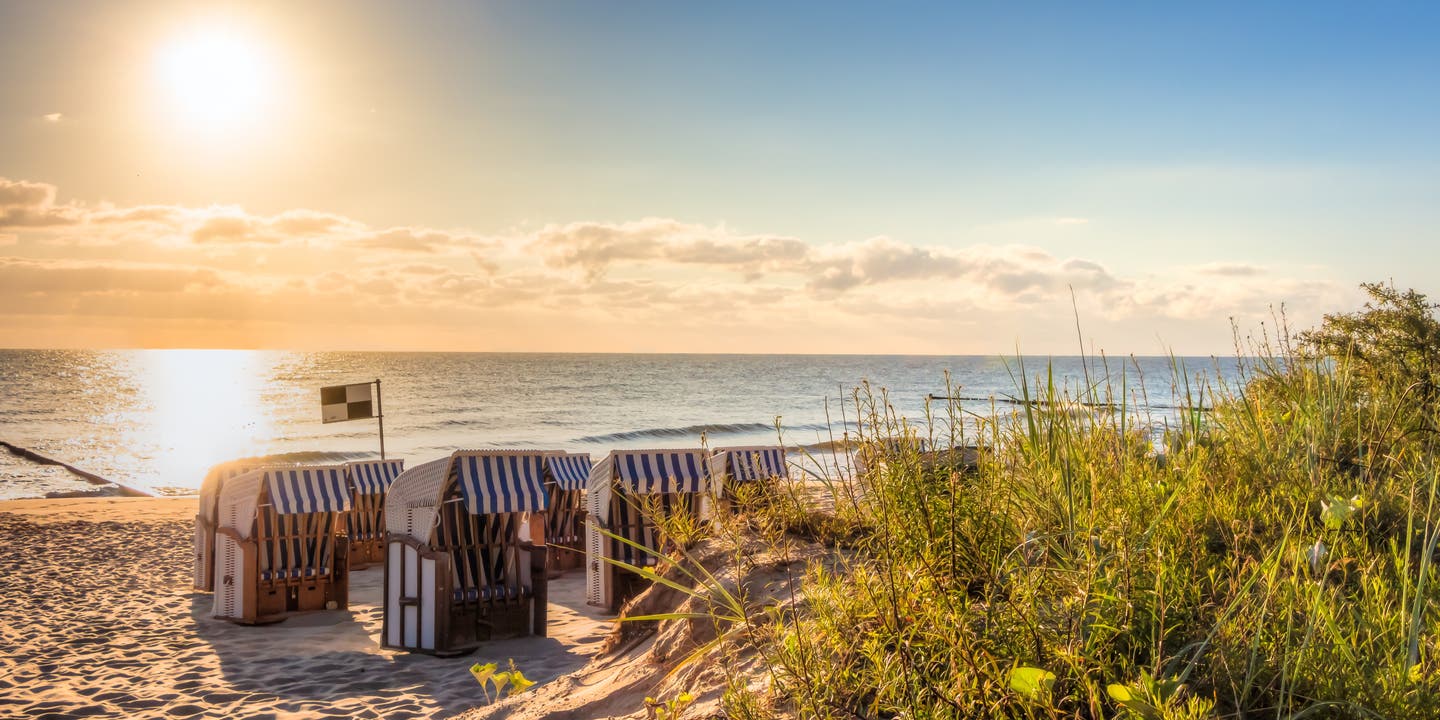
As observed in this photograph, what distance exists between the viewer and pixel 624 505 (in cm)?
909

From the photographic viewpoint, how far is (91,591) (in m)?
10.9

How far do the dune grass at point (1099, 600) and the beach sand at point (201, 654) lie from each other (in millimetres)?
1732

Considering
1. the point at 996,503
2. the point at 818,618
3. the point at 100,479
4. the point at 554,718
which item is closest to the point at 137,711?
the point at 554,718

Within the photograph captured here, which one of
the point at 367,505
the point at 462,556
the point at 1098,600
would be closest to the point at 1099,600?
the point at 1098,600

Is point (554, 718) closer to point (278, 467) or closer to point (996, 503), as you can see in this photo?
point (996, 503)

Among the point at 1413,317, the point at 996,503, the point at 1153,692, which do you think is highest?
the point at 1413,317

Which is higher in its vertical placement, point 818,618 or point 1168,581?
point 1168,581

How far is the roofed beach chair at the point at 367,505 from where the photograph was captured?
11117 millimetres

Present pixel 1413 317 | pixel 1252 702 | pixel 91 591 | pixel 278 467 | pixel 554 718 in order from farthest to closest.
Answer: pixel 91 591 → pixel 278 467 → pixel 1413 317 → pixel 554 718 → pixel 1252 702

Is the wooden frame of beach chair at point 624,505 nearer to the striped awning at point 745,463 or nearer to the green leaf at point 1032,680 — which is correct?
the striped awning at point 745,463

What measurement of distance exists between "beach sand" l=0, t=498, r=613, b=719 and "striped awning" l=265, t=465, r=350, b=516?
1.24 metres

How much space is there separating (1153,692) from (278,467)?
9.23 meters

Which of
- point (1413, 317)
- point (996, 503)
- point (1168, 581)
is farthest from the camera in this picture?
point (1413, 317)

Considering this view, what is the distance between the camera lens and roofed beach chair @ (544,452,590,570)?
10.2 m
